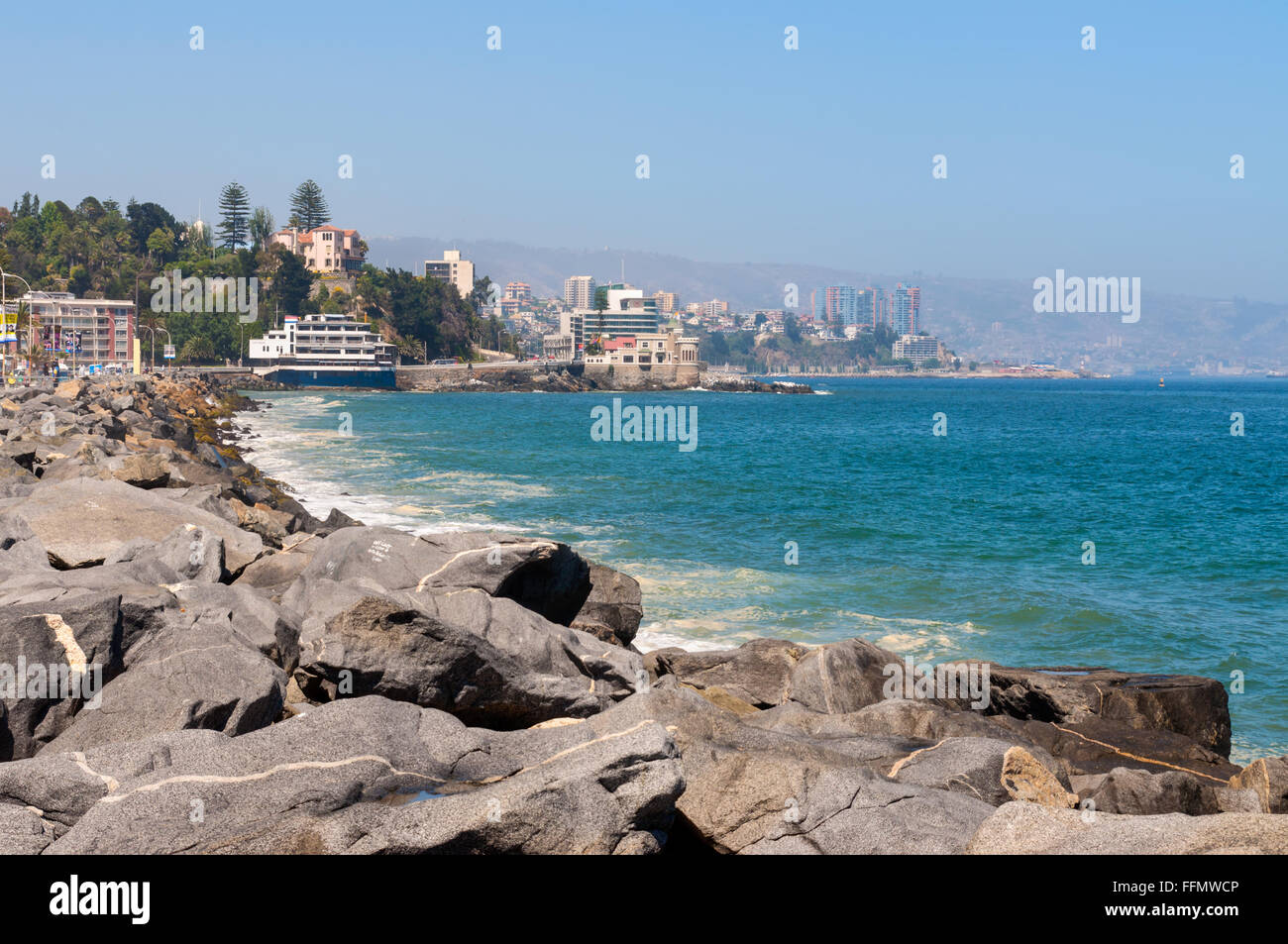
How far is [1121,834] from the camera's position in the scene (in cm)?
602

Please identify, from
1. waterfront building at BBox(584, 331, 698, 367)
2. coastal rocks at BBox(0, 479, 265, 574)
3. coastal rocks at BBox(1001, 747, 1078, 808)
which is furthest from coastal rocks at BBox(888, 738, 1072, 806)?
waterfront building at BBox(584, 331, 698, 367)

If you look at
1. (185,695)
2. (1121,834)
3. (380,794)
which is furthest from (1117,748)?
(185,695)

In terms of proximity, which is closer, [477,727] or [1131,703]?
[477,727]

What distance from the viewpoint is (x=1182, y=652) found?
708 inches

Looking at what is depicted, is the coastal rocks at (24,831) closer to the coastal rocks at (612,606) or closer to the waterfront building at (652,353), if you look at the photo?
the coastal rocks at (612,606)

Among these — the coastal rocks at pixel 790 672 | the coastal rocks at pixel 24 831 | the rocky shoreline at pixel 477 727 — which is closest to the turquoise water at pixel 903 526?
the coastal rocks at pixel 790 672

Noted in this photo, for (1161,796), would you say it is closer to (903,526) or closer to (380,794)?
(380,794)

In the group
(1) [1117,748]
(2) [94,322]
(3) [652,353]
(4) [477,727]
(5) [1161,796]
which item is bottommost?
(1) [1117,748]

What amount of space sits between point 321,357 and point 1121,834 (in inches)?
5953

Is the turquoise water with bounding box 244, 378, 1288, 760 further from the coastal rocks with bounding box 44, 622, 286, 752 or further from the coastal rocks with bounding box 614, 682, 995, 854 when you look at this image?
the coastal rocks with bounding box 44, 622, 286, 752

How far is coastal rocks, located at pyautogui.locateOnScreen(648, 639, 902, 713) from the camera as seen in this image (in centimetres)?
1198
